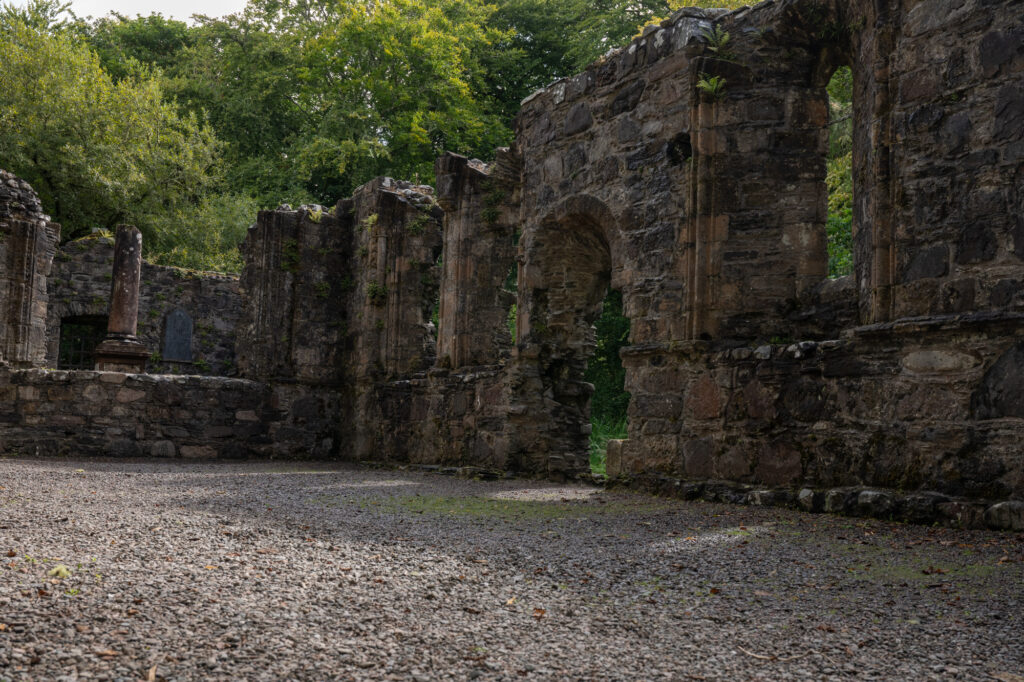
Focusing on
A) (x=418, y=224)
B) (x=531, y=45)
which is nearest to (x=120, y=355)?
(x=418, y=224)

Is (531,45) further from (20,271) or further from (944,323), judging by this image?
(944,323)

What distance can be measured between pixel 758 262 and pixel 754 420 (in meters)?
1.48

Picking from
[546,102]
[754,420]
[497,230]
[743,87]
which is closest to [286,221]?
[497,230]

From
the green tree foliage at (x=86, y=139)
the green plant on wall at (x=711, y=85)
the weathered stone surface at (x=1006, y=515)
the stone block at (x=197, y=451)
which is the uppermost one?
the green tree foliage at (x=86, y=139)

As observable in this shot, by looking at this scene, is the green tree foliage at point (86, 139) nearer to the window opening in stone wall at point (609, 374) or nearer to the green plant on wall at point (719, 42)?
the window opening in stone wall at point (609, 374)

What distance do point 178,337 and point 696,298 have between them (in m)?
15.6

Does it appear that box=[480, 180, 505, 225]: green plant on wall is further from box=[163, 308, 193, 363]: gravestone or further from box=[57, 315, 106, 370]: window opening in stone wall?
box=[57, 315, 106, 370]: window opening in stone wall

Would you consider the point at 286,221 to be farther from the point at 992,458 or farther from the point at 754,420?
the point at 992,458

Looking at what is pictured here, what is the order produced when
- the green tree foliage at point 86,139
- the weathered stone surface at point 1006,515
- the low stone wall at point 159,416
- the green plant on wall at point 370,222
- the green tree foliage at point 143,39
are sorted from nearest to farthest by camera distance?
the weathered stone surface at point 1006,515 < the low stone wall at point 159,416 < the green plant on wall at point 370,222 < the green tree foliage at point 86,139 < the green tree foliage at point 143,39

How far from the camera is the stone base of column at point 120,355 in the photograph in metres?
14.0

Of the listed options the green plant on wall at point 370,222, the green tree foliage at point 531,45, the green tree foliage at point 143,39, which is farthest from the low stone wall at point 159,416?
the green tree foliage at point 143,39

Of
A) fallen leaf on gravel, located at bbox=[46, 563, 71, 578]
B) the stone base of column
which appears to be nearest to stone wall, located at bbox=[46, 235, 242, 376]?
the stone base of column

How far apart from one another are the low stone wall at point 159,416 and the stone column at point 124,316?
2.05 metres

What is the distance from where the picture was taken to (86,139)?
75.0ft
